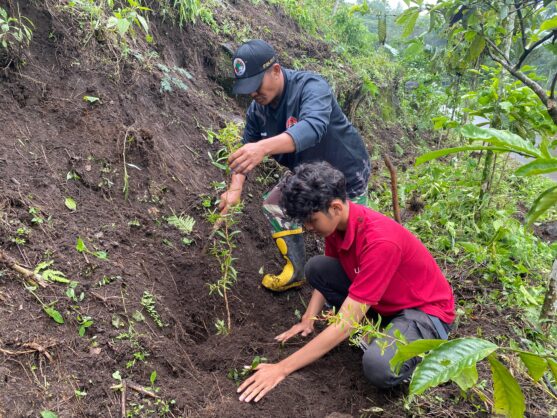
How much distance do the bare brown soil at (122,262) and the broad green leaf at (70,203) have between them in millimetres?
32

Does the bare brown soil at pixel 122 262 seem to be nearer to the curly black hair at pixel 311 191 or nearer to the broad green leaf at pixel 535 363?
the curly black hair at pixel 311 191

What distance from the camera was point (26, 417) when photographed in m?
A: 1.61

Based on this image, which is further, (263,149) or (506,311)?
(506,311)

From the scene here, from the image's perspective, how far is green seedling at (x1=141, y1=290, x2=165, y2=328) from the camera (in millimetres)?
2371

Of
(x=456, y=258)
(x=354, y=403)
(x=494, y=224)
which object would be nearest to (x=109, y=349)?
(x=354, y=403)

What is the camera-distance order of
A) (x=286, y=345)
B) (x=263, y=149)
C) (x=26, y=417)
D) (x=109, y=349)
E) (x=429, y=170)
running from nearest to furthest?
(x=26, y=417)
(x=109, y=349)
(x=263, y=149)
(x=286, y=345)
(x=429, y=170)

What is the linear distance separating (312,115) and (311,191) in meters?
0.67

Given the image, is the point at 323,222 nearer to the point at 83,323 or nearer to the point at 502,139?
the point at 83,323

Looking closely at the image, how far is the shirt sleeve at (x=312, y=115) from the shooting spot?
8.04ft

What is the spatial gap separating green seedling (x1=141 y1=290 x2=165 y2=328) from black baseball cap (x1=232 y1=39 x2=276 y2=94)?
1.30 meters

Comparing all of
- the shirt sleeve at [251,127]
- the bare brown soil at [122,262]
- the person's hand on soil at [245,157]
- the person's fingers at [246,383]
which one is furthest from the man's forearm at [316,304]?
the shirt sleeve at [251,127]

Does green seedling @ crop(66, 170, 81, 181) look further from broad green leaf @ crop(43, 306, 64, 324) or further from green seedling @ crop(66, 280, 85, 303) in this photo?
broad green leaf @ crop(43, 306, 64, 324)

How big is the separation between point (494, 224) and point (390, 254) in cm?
218

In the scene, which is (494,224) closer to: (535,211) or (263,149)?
(263,149)
